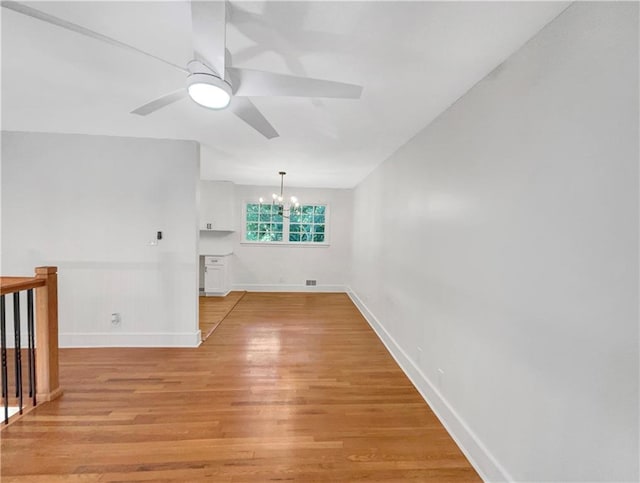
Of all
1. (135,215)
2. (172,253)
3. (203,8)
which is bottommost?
(172,253)

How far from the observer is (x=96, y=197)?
312 centimetres

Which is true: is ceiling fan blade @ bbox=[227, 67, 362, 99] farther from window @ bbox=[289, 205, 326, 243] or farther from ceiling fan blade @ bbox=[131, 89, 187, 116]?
window @ bbox=[289, 205, 326, 243]

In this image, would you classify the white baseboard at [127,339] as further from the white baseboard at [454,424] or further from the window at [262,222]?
the window at [262,222]

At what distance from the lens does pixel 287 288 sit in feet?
20.9

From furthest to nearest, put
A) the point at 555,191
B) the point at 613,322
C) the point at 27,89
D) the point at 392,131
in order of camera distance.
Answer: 1. the point at 392,131
2. the point at 27,89
3. the point at 555,191
4. the point at 613,322

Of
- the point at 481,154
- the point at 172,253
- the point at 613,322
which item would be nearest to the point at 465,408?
the point at 613,322

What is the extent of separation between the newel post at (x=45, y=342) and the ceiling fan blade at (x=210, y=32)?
2247 millimetres

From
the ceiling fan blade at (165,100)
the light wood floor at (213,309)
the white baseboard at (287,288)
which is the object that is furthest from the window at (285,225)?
the ceiling fan blade at (165,100)

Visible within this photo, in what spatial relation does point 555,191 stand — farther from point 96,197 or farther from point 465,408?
point 96,197

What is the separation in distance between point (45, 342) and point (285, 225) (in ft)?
15.0

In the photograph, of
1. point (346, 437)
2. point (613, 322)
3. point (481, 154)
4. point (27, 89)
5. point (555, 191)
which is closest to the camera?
point (613, 322)

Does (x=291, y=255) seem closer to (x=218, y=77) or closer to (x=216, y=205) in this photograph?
(x=216, y=205)

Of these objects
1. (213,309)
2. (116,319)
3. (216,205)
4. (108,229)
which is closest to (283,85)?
(108,229)

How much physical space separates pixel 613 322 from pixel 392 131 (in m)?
2.18
